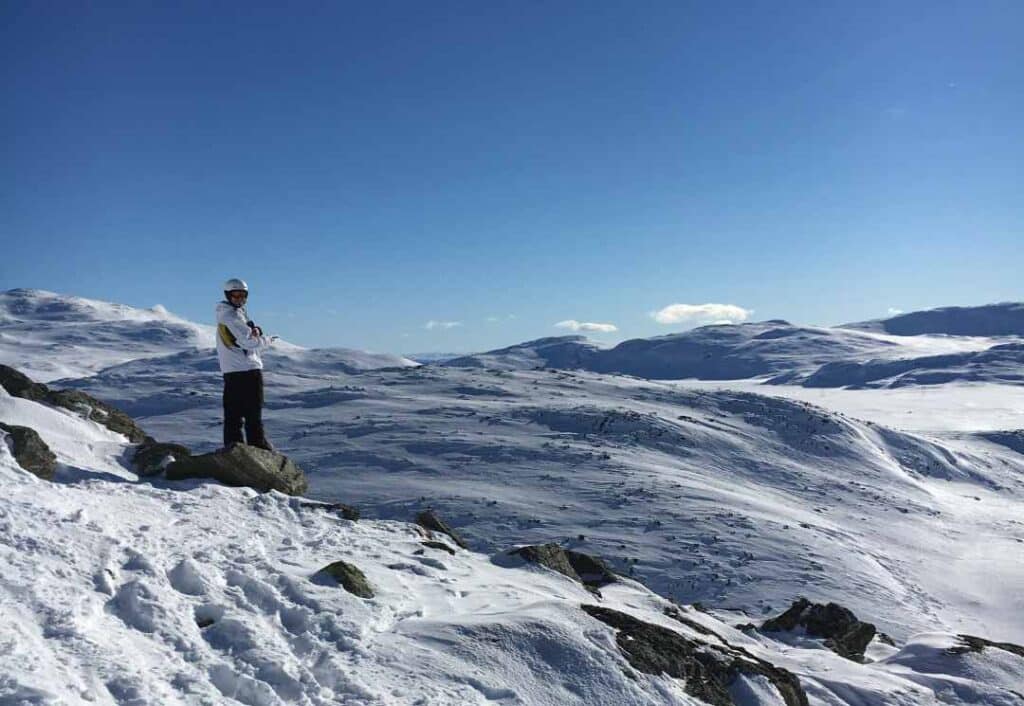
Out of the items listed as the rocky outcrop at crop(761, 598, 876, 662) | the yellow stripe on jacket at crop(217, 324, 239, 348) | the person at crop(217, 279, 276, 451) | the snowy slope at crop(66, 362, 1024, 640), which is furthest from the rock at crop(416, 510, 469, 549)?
the snowy slope at crop(66, 362, 1024, 640)

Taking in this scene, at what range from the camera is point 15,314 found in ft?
590

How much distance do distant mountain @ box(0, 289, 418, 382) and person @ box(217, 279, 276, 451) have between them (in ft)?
280

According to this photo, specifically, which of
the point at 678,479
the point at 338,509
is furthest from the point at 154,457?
the point at 678,479

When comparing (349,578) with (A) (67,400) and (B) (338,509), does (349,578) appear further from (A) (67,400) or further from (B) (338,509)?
(A) (67,400)

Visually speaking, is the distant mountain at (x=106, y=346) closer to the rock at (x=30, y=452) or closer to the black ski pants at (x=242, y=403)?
the black ski pants at (x=242, y=403)

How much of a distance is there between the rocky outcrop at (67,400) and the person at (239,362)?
2.46 m

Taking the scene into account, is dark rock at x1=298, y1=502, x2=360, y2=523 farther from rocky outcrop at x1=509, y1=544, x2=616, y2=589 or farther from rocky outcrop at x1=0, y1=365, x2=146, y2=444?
rocky outcrop at x1=0, y1=365, x2=146, y2=444

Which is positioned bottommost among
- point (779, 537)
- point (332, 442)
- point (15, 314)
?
point (779, 537)

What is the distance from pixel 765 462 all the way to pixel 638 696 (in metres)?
32.4

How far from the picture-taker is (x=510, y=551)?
1133cm

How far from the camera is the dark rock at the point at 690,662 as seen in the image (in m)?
7.37

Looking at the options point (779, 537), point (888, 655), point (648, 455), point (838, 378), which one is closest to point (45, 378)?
point (648, 455)

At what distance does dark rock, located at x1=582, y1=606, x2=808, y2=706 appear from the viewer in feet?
24.2

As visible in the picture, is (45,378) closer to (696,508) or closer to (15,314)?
(15,314)
